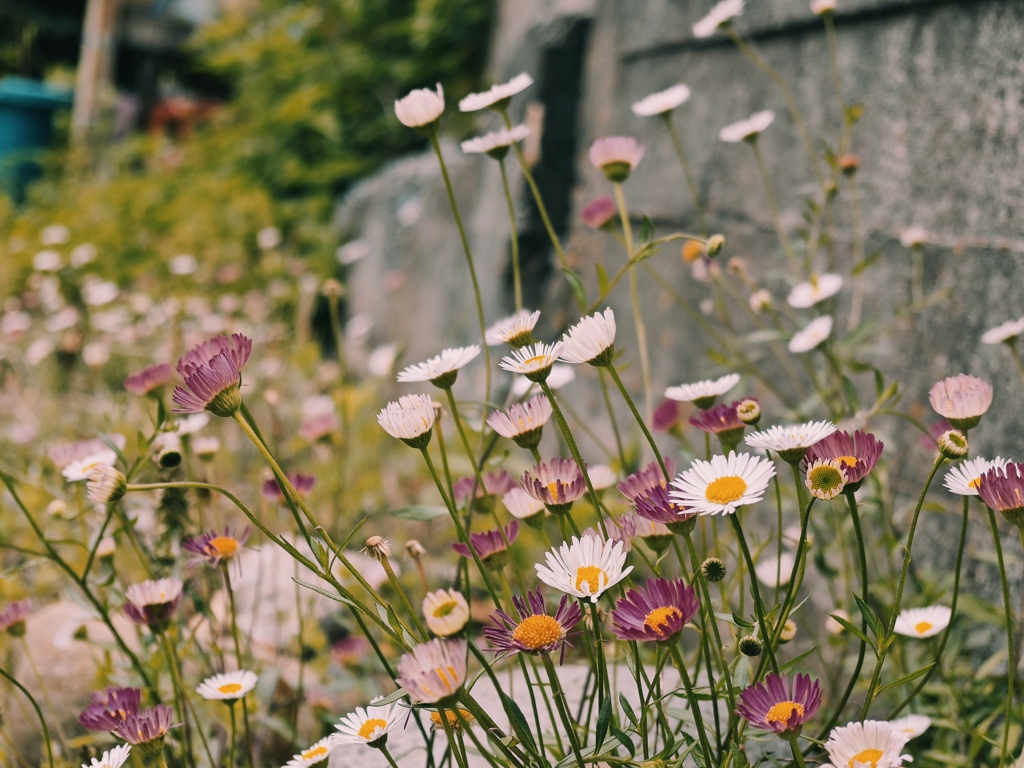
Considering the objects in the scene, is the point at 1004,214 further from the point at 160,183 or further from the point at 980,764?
the point at 160,183

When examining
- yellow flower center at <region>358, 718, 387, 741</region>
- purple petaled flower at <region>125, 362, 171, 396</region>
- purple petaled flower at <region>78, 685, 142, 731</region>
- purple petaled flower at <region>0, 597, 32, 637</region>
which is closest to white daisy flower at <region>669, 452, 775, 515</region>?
yellow flower center at <region>358, 718, 387, 741</region>

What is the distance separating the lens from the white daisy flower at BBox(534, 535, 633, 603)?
0.70 m

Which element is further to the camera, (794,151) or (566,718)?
(794,151)

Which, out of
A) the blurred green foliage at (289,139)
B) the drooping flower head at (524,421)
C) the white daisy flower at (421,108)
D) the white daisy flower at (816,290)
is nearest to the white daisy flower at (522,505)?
the drooping flower head at (524,421)

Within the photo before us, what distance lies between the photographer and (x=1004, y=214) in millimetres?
1266

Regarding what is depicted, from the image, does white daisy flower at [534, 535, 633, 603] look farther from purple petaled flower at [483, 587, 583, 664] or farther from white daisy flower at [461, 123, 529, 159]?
white daisy flower at [461, 123, 529, 159]

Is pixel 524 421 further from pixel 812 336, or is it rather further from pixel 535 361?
pixel 812 336

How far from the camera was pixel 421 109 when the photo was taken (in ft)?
3.28

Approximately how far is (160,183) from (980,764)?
490 cm

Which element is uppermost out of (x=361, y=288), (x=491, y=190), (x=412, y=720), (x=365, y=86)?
(x=365, y=86)

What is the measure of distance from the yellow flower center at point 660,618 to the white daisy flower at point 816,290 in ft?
Result: 2.30

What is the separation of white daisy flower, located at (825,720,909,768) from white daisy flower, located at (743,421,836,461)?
205 mm

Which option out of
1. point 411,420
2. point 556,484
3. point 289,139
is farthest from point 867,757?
point 289,139

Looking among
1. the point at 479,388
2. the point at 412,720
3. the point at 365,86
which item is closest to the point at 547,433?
the point at 479,388
